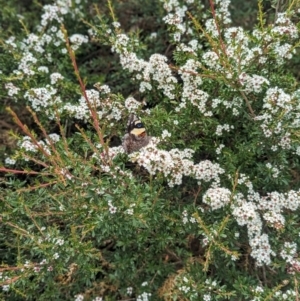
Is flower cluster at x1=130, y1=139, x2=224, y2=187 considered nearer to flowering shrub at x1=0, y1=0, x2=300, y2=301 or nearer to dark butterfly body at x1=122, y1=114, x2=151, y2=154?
flowering shrub at x1=0, y1=0, x2=300, y2=301

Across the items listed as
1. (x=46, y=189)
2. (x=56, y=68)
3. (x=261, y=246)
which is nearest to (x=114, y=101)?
(x=46, y=189)

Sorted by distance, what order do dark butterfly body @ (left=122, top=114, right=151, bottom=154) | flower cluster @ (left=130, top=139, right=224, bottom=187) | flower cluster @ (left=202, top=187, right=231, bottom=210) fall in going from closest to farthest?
flower cluster @ (left=130, top=139, right=224, bottom=187)
flower cluster @ (left=202, top=187, right=231, bottom=210)
dark butterfly body @ (left=122, top=114, right=151, bottom=154)

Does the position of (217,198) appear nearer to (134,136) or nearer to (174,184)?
(174,184)

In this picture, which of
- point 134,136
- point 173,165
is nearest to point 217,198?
point 173,165

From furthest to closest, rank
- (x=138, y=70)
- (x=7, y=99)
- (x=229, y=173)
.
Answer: (x=7, y=99) < (x=138, y=70) < (x=229, y=173)

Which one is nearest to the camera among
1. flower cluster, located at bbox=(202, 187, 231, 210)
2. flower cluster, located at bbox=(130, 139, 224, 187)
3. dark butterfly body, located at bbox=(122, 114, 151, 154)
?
flower cluster, located at bbox=(130, 139, 224, 187)

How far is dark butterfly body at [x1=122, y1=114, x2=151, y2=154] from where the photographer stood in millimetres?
2996

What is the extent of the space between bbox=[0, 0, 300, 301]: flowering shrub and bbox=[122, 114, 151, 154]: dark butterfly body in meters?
0.07

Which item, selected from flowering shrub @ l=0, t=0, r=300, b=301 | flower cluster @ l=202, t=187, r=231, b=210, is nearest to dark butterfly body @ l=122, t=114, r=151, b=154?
flowering shrub @ l=0, t=0, r=300, b=301

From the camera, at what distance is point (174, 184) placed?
10.4 ft

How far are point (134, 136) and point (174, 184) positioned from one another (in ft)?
1.53

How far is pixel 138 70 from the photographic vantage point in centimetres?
345

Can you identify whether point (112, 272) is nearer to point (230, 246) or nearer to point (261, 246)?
point (230, 246)

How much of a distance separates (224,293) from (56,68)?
2.54 metres
